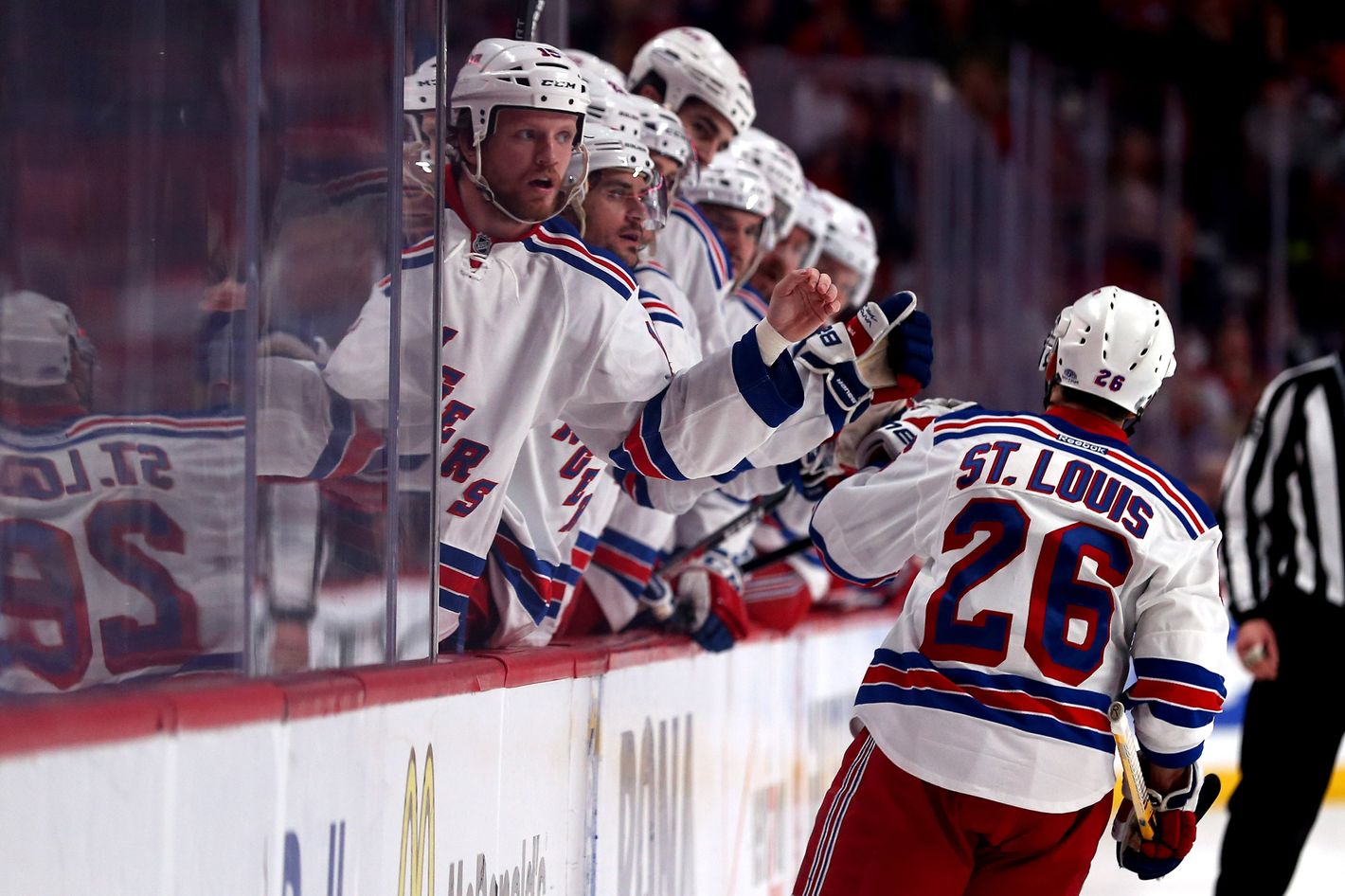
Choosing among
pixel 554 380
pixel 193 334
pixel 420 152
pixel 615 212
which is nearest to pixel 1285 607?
pixel 615 212

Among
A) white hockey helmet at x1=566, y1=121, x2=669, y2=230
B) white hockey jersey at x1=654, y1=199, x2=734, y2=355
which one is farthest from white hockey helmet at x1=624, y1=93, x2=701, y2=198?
white hockey jersey at x1=654, y1=199, x2=734, y2=355

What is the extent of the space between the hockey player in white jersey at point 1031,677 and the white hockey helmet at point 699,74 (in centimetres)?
112

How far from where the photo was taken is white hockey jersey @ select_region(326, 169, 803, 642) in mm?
2121

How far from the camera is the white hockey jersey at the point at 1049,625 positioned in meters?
2.00

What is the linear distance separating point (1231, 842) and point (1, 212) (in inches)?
104

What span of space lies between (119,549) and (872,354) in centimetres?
116

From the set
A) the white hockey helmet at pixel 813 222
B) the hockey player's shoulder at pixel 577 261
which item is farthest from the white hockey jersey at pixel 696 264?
the hockey player's shoulder at pixel 577 261

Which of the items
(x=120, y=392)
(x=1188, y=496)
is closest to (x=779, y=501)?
(x=1188, y=496)

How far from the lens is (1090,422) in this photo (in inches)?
83.7

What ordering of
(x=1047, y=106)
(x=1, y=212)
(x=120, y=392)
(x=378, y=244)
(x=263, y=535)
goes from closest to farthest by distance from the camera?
(x=1, y=212) < (x=120, y=392) < (x=263, y=535) < (x=378, y=244) < (x=1047, y=106)

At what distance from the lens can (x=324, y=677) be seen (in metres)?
1.56

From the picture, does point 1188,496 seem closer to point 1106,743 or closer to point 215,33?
point 1106,743

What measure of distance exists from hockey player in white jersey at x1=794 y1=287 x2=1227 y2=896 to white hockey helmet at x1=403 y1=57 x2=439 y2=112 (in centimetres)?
72

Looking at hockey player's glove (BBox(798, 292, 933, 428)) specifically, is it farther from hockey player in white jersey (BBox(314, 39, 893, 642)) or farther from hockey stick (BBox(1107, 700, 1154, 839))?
hockey stick (BBox(1107, 700, 1154, 839))
